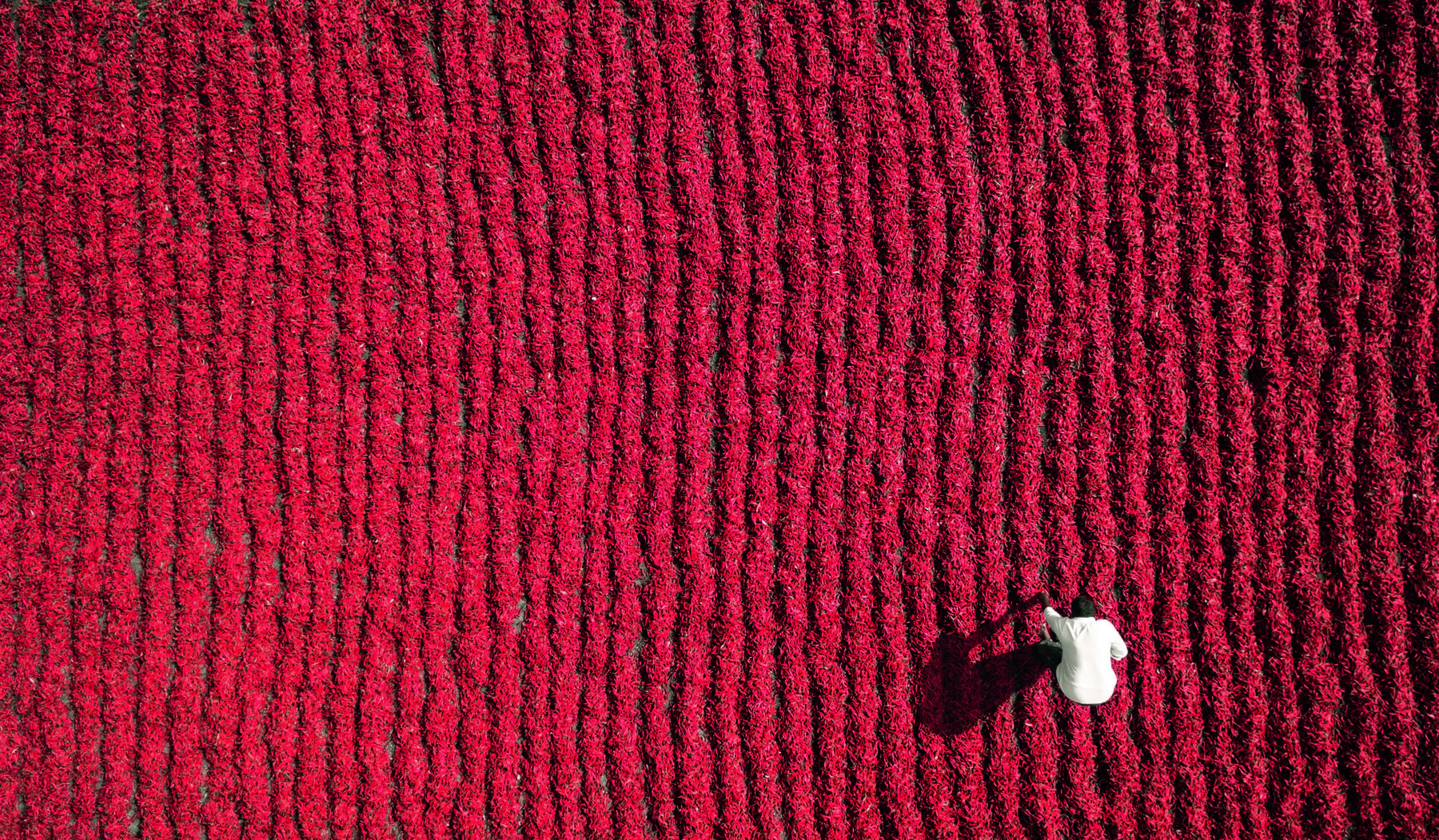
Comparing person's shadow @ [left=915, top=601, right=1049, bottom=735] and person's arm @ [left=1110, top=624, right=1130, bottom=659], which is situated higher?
person's arm @ [left=1110, top=624, right=1130, bottom=659]

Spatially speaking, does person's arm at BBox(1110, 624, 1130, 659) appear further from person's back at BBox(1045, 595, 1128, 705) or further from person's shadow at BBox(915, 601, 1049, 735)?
person's shadow at BBox(915, 601, 1049, 735)

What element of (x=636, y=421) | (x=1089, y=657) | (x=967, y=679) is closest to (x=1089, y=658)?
(x=1089, y=657)

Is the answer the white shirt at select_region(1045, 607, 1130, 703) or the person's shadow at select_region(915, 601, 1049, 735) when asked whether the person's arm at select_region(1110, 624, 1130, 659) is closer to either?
the white shirt at select_region(1045, 607, 1130, 703)

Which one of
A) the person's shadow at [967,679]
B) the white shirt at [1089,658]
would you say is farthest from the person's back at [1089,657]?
the person's shadow at [967,679]

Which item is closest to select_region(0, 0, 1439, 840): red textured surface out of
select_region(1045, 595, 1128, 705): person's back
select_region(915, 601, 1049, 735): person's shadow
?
select_region(915, 601, 1049, 735): person's shadow

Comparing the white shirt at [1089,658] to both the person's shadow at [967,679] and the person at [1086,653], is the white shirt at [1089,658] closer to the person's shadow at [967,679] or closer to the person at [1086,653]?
the person at [1086,653]

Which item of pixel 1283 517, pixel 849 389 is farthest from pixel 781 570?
pixel 1283 517

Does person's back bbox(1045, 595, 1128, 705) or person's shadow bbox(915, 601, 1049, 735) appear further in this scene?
person's shadow bbox(915, 601, 1049, 735)

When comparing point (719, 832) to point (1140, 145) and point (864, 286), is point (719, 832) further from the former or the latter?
point (1140, 145)
